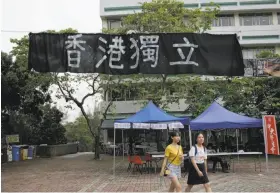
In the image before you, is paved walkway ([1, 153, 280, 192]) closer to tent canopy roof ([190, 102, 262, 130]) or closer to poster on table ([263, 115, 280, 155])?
poster on table ([263, 115, 280, 155])

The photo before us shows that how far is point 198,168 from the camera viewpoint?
6.83 m

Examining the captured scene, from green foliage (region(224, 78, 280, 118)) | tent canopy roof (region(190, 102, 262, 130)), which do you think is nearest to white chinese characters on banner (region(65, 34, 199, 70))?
tent canopy roof (region(190, 102, 262, 130))

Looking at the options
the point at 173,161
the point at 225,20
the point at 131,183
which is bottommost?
the point at 131,183

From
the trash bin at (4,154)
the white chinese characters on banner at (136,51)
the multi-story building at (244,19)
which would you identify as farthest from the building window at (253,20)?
the white chinese characters on banner at (136,51)

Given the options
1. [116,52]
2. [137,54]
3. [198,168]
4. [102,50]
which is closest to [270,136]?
[198,168]

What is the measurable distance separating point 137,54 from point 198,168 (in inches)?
110

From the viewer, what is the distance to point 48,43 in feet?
25.5

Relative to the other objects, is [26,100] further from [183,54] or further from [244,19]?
[244,19]

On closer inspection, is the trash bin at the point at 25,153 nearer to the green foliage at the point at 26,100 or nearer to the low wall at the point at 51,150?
the green foliage at the point at 26,100

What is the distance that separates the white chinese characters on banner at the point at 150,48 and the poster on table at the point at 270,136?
20.8 feet

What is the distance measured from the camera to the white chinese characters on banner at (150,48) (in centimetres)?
789

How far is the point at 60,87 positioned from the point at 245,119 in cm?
1113

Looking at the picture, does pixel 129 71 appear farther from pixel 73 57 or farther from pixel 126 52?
pixel 73 57

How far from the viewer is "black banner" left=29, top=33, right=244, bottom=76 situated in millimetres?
7805
